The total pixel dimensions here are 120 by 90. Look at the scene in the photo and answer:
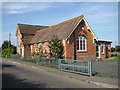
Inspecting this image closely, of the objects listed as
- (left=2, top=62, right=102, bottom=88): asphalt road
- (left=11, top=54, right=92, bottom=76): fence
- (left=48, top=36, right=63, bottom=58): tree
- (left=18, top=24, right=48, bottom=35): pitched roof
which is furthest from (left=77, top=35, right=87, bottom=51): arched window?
(left=18, top=24, right=48, bottom=35): pitched roof

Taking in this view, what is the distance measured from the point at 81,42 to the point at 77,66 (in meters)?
9.98

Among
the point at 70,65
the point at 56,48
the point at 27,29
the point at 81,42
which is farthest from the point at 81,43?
the point at 27,29

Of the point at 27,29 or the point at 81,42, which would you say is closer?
the point at 81,42

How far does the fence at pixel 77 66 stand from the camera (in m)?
10.2

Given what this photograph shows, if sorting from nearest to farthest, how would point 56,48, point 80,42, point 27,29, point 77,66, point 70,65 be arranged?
point 77,66
point 70,65
point 56,48
point 80,42
point 27,29

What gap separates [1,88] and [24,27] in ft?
93.9

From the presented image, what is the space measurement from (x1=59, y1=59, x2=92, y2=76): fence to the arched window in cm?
746

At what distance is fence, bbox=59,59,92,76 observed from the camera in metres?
10.2

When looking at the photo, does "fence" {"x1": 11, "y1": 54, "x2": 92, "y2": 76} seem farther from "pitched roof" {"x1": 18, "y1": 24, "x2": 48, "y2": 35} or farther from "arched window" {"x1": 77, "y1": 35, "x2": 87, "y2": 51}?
"pitched roof" {"x1": 18, "y1": 24, "x2": 48, "y2": 35}

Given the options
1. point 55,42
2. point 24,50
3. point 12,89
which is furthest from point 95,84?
point 24,50

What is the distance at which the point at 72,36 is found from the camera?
1948 cm

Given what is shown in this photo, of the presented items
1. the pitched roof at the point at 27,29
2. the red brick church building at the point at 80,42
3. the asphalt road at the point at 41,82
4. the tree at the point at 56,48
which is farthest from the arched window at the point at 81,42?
the pitched roof at the point at 27,29

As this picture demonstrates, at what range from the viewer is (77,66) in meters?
11.1

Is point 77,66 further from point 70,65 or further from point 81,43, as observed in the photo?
point 81,43
